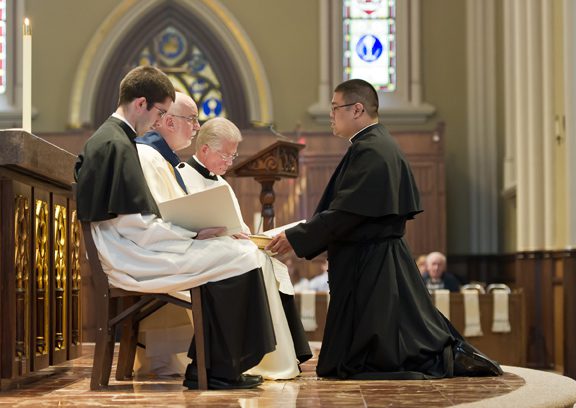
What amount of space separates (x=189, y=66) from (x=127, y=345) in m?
10.6

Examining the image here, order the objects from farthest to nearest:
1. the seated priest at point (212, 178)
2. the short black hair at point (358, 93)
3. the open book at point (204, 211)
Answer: the short black hair at point (358, 93) < the seated priest at point (212, 178) < the open book at point (204, 211)

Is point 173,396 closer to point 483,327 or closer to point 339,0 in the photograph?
point 483,327

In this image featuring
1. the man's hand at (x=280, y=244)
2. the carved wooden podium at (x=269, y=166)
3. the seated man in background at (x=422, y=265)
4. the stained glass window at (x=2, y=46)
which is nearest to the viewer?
the man's hand at (x=280, y=244)

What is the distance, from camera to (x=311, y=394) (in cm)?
459

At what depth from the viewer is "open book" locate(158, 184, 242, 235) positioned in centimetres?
473

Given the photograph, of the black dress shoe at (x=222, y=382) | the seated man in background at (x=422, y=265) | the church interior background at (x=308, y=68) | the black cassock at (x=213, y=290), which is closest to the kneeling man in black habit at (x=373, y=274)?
the black dress shoe at (x=222, y=382)

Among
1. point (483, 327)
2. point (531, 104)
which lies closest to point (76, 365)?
point (483, 327)

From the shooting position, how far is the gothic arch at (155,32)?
15.0 m

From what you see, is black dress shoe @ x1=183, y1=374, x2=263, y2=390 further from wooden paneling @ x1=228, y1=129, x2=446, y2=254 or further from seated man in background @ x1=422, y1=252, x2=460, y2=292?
wooden paneling @ x1=228, y1=129, x2=446, y2=254

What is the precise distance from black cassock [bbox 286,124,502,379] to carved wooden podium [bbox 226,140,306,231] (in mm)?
2085

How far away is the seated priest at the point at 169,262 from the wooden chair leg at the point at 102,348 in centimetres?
14

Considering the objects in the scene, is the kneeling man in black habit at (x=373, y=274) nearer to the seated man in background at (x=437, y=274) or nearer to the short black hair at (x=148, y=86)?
the short black hair at (x=148, y=86)

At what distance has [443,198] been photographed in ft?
45.8

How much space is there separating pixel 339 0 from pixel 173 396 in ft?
37.6
